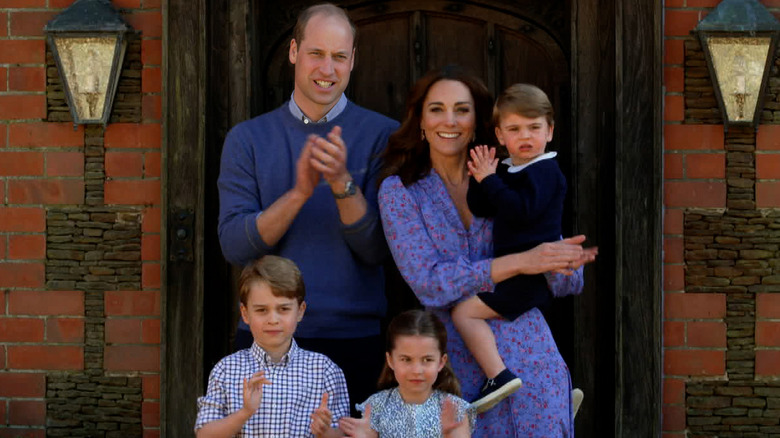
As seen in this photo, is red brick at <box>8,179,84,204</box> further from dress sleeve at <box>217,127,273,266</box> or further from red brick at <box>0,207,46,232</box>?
dress sleeve at <box>217,127,273,266</box>

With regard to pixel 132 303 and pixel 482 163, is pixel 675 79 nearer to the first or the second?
pixel 482 163

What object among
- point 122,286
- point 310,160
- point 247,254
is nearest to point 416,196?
point 310,160

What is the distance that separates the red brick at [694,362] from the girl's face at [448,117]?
143 cm

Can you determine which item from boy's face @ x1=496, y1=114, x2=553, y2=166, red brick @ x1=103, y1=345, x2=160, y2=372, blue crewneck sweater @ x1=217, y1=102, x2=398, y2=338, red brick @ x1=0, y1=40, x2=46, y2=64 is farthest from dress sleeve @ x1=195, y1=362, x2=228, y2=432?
red brick @ x1=0, y1=40, x2=46, y2=64

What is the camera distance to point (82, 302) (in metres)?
4.25

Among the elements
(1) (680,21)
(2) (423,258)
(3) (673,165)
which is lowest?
(2) (423,258)

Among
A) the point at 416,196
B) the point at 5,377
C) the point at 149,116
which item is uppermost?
the point at 149,116

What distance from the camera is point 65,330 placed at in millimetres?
4262

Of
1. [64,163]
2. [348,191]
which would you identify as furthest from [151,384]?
[348,191]

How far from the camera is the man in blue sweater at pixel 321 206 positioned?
335cm

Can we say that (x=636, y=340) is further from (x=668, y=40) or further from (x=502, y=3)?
(x=502, y=3)

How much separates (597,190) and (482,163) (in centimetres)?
122

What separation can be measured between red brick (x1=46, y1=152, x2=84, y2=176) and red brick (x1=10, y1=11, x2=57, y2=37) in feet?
1.61

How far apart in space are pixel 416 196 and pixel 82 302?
1.70 m
